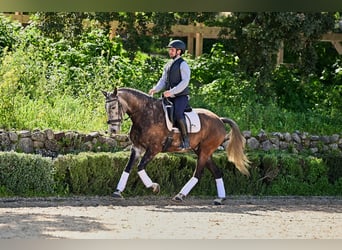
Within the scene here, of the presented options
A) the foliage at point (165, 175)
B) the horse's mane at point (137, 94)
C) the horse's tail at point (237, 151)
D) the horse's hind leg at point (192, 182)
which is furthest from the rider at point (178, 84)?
the foliage at point (165, 175)

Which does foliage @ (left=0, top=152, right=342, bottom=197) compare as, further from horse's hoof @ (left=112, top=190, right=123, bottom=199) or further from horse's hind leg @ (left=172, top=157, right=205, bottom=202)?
horse's hind leg @ (left=172, top=157, right=205, bottom=202)

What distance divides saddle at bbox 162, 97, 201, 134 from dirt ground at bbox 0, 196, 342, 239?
92cm

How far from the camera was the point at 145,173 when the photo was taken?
381 inches

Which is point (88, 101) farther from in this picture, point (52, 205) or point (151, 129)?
point (52, 205)

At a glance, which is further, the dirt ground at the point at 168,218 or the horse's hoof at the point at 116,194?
the horse's hoof at the point at 116,194

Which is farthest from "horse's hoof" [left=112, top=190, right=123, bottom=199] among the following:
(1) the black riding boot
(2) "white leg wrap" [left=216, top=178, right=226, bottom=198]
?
(2) "white leg wrap" [left=216, top=178, right=226, bottom=198]

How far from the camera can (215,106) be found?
13.2 meters

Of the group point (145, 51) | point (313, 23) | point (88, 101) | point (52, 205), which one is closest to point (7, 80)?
point (88, 101)

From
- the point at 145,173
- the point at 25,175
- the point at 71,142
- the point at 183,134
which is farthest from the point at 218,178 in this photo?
the point at 25,175

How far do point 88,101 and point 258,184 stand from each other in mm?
3091

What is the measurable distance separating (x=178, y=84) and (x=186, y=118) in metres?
0.49

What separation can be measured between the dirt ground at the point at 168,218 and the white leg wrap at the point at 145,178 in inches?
9.0

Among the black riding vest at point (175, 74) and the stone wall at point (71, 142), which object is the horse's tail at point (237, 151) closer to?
the black riding vest at point (175, 74)

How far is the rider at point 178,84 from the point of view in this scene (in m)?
9.61
